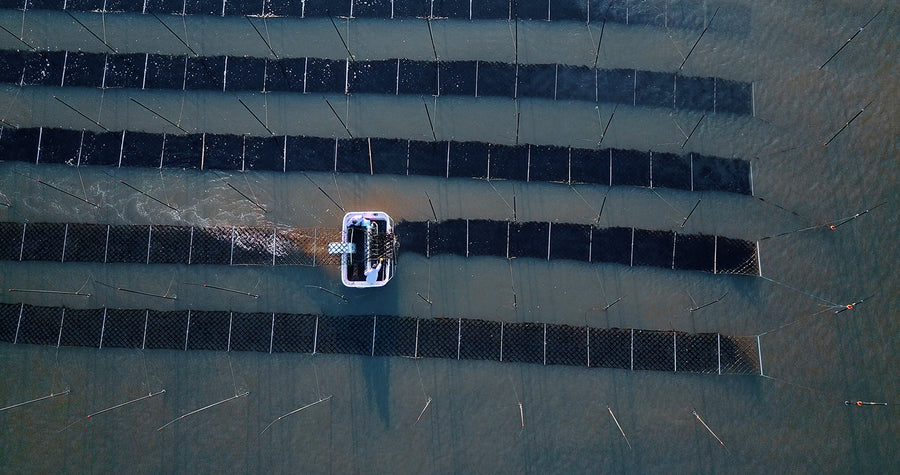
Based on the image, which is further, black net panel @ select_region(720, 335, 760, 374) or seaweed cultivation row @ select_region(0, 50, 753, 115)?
seaweed cultivation row @ select_region(0, 50, 753, 115)

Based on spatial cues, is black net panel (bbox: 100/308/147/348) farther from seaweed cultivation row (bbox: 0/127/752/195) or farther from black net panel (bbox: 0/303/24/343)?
seaweed cultivation row (bbox: 0/127/752/195)

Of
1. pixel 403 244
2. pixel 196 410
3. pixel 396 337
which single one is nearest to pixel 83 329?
pixel 196 410

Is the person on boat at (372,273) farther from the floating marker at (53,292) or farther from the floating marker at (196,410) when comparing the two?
the floating marker at (53,292)

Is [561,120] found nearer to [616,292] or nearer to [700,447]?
[616,292]

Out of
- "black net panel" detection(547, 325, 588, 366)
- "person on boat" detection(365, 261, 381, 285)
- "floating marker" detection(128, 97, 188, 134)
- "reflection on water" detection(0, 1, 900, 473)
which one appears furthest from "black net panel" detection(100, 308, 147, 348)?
"black net panel" detection(547, 325, 588, 366)

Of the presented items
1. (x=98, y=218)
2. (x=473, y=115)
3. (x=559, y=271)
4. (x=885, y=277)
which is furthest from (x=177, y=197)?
(x=885, y=277)

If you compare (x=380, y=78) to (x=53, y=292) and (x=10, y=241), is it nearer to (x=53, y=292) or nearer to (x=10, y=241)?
(x=53, y=292)

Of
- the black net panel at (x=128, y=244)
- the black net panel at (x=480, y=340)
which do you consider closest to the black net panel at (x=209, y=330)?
the black net panel at (x=128, y=244)
